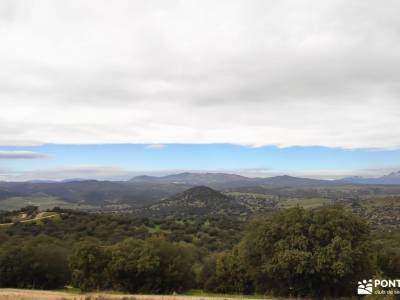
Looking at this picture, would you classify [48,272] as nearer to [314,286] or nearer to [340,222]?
[314,286]

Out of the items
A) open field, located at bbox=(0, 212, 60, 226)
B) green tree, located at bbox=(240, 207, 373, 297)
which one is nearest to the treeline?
green tree, located at bbox=(240, 207, 373, 297)

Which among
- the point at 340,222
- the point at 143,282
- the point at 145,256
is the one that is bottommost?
the point at 143,282

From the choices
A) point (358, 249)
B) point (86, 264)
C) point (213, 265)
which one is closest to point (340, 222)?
point (358, 249)

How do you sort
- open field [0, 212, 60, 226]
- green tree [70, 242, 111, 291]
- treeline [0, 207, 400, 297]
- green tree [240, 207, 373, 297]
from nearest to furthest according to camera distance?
green tree [240, 207, 373, 297] < treeline [0, 207, 400, 297] < green tree [70, 242, 111, 291] < open field [0, 212, 60, 226]

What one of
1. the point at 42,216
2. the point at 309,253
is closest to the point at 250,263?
the point at 309,253

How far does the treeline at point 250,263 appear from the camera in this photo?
3253 centimetres

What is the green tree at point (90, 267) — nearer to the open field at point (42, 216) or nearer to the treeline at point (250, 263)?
the treeline at point (250, 263)

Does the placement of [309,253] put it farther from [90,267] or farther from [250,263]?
[90,267]

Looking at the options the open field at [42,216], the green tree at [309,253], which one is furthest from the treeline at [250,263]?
the open field at [42,216]

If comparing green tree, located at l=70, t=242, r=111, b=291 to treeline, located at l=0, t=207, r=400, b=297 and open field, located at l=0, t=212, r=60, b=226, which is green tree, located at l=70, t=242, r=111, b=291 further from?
open field, located at l=0, t=212, r=60, b=226

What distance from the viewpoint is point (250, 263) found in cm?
3659

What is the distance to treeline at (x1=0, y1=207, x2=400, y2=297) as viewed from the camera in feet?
107

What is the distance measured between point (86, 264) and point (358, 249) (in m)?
25.2

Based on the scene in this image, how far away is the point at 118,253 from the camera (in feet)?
129
